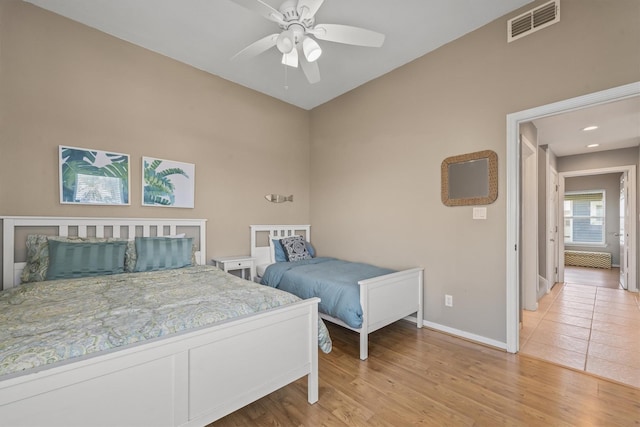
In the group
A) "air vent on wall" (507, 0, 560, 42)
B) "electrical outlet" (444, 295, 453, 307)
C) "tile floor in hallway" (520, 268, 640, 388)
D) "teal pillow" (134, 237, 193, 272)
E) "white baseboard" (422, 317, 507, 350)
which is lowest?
"tile floor in hallway" (520, 268, 640, 388)

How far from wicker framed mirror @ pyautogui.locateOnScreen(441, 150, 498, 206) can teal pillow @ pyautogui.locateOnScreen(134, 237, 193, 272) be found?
2.71m

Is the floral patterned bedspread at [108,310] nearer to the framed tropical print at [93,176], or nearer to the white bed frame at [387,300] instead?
the white bed frame at [387,300]

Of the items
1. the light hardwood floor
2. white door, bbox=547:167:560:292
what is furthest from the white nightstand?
white door, bbox=547:167:560:292

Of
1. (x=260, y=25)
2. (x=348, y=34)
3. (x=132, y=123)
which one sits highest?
(x=260, y=25)

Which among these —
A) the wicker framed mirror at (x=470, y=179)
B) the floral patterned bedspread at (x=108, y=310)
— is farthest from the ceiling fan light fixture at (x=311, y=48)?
the floral patterned bedspread at (x=108, y=310)

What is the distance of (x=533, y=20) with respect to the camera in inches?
91.0

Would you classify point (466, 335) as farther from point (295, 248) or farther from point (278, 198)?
point (278, 198)

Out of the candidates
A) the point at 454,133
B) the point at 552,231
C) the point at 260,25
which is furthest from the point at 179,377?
the point at 552,231

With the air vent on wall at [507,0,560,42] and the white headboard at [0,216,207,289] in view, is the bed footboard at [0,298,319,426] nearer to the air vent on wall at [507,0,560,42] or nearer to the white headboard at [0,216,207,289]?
the white headboard at [0,216,207,289]

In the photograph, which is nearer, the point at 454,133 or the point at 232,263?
the point at 454,133

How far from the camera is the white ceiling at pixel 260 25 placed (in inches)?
94.1

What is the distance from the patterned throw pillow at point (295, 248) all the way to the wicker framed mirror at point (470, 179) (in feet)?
6.42

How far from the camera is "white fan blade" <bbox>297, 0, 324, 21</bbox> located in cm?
189

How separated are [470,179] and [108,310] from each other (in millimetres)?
2996
